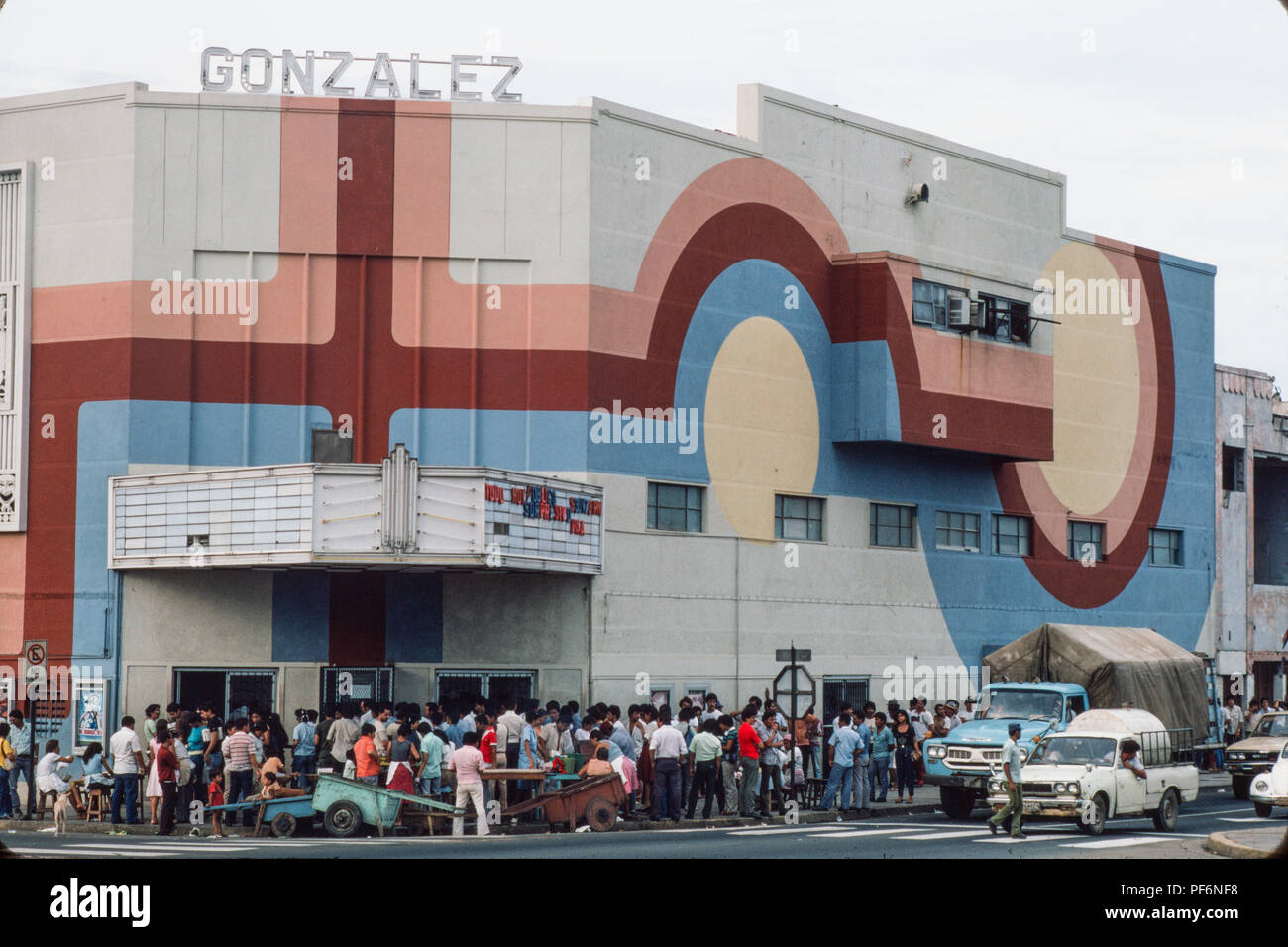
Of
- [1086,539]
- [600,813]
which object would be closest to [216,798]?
[600,813]

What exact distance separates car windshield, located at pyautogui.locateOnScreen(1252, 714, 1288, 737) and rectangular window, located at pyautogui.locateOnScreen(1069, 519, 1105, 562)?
451 inches

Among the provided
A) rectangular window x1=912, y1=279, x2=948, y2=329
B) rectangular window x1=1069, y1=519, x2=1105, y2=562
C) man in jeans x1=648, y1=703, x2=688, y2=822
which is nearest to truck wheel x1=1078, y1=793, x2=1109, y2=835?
man in jeans x1=648, y1=703, x2=688, y2=822

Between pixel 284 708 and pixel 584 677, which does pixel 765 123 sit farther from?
pixel 284 708

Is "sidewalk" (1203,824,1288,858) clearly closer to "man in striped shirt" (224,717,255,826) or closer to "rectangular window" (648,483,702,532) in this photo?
"rectangular window" (648,483,702,532)

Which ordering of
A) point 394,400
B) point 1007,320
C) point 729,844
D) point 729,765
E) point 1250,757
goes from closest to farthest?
1. point 729,844
2. point 729,765
3. point 394,400
4. point 1250,757
5. point 1007,320

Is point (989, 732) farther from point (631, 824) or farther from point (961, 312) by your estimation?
point (961, 312)

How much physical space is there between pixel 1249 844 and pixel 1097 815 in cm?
347

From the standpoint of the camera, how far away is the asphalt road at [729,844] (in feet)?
77.2

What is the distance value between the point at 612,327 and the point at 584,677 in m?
7.72

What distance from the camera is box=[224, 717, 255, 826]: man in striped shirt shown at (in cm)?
2881

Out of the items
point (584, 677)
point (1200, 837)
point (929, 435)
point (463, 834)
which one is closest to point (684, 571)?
point (584, 677)

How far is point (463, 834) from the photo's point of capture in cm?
2795

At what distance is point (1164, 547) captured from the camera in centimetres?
5303
